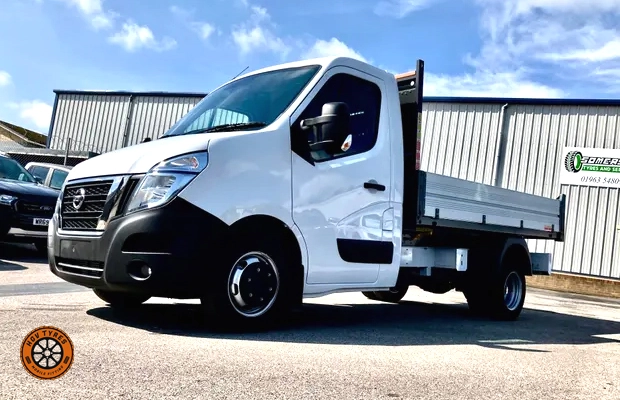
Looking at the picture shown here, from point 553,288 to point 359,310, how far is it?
33.5ft

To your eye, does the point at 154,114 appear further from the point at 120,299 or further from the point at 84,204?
the point at 84,204

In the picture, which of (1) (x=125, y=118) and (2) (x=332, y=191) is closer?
(2) (x=332, y=191)

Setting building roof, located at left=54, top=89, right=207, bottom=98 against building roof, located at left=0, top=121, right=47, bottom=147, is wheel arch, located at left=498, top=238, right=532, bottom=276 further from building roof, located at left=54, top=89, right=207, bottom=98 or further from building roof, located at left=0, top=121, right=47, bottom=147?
building roof, located at left=0, top=121, right=47, bottom=147

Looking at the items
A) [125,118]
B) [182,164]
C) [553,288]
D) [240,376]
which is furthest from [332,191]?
[125,118]

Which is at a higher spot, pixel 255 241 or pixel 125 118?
pixel 125 118

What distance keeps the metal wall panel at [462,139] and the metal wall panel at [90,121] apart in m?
12.9

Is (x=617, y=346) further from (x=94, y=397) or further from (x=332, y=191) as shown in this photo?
(x=94, y=397)

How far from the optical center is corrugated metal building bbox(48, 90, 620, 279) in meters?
16.1

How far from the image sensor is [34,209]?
9.61 m

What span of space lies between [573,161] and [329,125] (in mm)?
13491

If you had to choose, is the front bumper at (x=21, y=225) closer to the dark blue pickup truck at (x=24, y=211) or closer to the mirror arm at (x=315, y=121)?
the dark blue pickup truck at (x=24, y=211)

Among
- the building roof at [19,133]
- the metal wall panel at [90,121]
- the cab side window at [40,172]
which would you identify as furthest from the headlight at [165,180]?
the building roof at [19,133]

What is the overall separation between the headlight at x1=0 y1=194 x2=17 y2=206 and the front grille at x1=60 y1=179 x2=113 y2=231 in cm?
489

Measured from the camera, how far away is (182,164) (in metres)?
4.48
